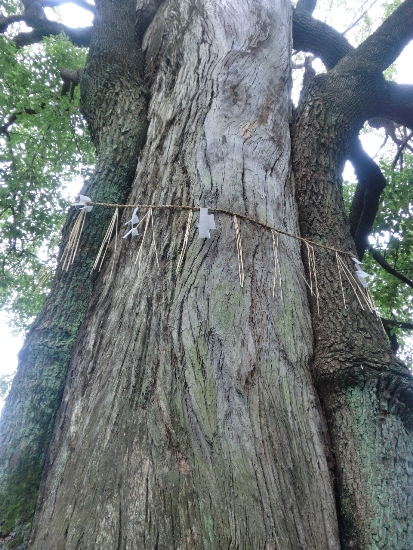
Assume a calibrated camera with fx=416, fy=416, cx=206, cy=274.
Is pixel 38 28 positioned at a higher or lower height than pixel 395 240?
higher

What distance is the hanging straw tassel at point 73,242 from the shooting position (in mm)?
2029

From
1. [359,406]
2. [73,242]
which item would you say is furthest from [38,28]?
[359,406]

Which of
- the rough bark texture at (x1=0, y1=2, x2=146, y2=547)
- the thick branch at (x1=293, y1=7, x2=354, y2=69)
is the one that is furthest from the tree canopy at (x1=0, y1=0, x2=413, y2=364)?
the rough bark texture at (x1=0, y1=2, x2=146, y2=547)

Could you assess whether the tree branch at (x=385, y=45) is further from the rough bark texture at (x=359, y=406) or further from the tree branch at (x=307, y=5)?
the tree branch at (x=307, y=5)

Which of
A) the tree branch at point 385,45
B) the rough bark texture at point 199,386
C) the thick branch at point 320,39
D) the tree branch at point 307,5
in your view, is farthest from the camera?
the tree branch at point 307,5

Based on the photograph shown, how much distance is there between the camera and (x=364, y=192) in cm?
382

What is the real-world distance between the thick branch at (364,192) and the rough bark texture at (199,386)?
1.55 m

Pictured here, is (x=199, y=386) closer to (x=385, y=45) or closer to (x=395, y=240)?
(x=385, y=45)

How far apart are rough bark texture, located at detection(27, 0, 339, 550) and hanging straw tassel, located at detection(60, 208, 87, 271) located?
0.22m

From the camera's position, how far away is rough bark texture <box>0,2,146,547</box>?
58.3 inches

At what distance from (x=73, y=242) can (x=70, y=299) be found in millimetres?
304

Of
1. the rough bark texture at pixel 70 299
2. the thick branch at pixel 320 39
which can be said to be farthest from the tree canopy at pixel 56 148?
the rough bark texture at pixel 70 299

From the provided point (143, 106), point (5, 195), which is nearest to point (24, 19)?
point (5, 195)

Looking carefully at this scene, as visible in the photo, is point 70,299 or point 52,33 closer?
point 70,299
